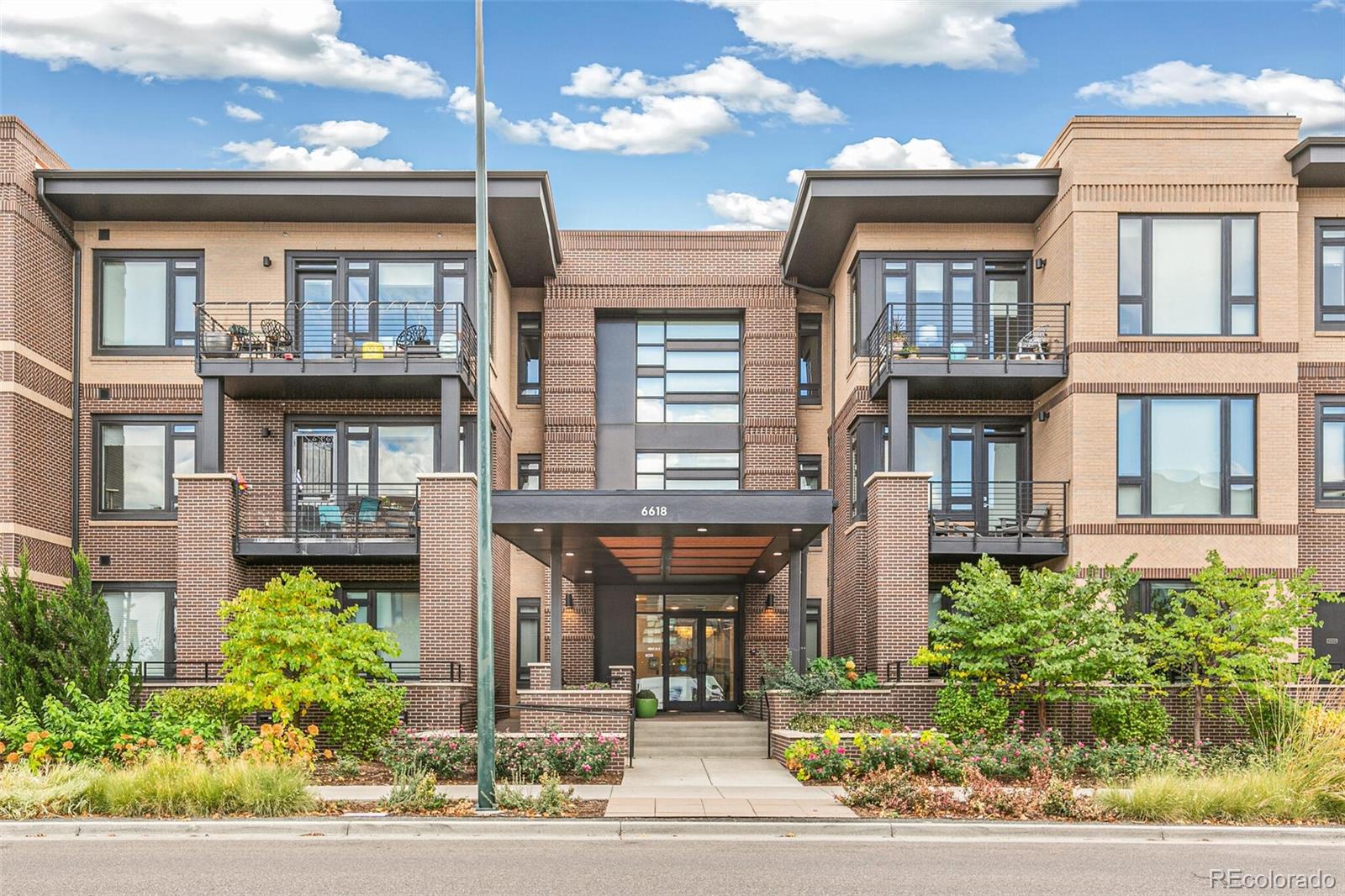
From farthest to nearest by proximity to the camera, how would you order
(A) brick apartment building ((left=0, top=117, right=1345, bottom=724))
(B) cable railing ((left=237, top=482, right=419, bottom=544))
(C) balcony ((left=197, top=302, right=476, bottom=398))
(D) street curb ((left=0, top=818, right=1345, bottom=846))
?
1. (B) cable railing ((left=237, top=482, right=419, bottom=544))
2. (C) balcony ((left=197, top=302, right=476, bottom=398))
3. (A) brick apartment building ((left=0, top=117, right=1345, bottom=724))
4. (D) street curb ((left=0, top=818, right=1345, bottom=846))

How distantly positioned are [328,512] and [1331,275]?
19.8m

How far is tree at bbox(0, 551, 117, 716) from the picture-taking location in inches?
744

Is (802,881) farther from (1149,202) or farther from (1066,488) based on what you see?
(1149,202)

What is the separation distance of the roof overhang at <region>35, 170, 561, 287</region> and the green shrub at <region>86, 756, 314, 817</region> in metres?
→ 12.5

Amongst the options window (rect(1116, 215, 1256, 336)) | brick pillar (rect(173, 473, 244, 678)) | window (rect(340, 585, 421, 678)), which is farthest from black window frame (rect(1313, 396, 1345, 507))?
brick pillar (rect(173, 473, 244, 678))

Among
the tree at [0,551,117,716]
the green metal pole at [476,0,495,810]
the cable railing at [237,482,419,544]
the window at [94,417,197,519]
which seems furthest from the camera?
the window at [94,417,197,519]

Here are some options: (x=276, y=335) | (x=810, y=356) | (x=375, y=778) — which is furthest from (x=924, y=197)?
(x=375, y=778)

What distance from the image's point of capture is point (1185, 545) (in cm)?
2300

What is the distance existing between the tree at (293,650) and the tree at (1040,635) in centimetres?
932

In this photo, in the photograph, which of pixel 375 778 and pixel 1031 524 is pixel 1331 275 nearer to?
pixel 1031 524

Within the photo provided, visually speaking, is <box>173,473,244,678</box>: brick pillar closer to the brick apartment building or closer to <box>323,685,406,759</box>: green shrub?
the brick apartment building

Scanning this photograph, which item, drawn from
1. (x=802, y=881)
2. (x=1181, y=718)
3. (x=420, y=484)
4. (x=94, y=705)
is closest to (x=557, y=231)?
(x=420, y=484)

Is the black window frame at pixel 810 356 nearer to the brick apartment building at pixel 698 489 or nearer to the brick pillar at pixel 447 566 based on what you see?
the brick apartment building at pixel 698 489

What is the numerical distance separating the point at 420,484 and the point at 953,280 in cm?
1150
